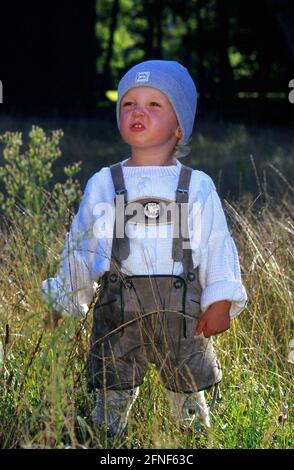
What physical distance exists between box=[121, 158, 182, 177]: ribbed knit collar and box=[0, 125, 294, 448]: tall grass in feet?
0.88

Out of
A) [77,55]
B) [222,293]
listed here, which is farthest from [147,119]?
[77,55]

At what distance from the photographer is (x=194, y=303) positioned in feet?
10.7

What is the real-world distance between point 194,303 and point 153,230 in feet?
0.81

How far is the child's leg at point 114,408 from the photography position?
3.20 metres

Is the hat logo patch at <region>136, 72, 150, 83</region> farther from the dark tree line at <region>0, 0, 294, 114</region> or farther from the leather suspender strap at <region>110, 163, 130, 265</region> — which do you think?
the dark tree line at <region>0, 0, 294, 114</region>

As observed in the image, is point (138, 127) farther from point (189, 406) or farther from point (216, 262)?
point (189, 406)

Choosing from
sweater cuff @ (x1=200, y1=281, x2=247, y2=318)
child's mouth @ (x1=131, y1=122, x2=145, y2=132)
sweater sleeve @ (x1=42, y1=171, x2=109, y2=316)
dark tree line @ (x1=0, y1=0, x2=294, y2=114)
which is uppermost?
A: dark tree line @ (x1=0, y1=0, x2=294, y2=114)

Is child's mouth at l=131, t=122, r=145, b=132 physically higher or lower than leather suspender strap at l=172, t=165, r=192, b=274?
higher

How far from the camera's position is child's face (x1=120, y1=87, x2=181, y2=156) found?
3299mm

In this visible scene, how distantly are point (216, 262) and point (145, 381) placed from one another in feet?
A: 1.71

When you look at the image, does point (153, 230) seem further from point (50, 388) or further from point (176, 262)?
point (50, 388)

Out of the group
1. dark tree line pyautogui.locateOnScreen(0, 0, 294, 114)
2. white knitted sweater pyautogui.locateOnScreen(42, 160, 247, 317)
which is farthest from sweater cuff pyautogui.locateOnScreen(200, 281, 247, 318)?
dark tree line pyautogui.locateOnScreen(0, 0, 294, 114)

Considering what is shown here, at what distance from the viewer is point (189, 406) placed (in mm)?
3332

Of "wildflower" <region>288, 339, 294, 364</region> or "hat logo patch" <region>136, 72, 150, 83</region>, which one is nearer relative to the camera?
"hat logo patch" <region>136, 72, 150, 83</region>
